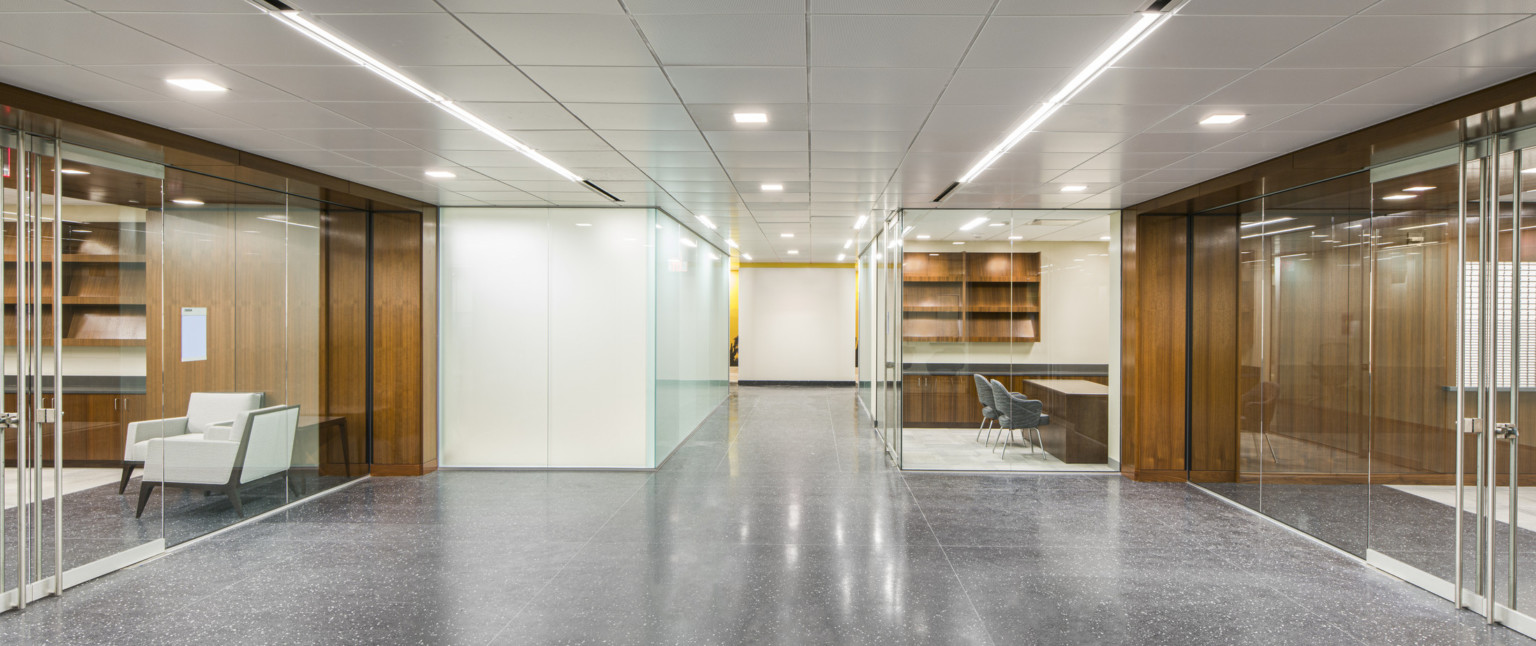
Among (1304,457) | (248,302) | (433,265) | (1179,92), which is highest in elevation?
(1179,92)

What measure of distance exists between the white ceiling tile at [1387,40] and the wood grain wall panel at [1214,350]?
3.63m

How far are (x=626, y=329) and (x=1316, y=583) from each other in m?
5.62

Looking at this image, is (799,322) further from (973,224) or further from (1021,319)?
(1021,319)

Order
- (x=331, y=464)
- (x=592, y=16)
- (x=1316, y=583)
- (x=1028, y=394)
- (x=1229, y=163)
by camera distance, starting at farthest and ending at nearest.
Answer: (x=1028, y=394)
(x=331, y=464)
(x=1229, y=163)
(x=1316, y=583)
(x=592, y=16)

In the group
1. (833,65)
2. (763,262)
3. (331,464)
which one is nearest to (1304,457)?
(833,65)

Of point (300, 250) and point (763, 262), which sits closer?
point (300, 250)

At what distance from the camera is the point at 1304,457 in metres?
4.98

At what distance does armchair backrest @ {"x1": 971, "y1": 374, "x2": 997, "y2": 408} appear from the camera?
689 centimetres

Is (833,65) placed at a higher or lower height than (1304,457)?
higher

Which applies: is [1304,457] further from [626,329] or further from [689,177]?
[626,329]

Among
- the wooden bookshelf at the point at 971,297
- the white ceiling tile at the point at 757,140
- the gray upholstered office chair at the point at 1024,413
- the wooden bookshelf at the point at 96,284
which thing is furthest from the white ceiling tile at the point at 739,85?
the gray upholstered office chair at the point at 1024,413

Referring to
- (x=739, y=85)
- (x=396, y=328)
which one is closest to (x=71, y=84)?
(x=739, y=85)

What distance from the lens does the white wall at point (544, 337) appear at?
21.0ft

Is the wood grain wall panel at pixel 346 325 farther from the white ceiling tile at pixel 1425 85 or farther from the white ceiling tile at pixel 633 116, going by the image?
the white ceiling tile at pixel 1425 85
